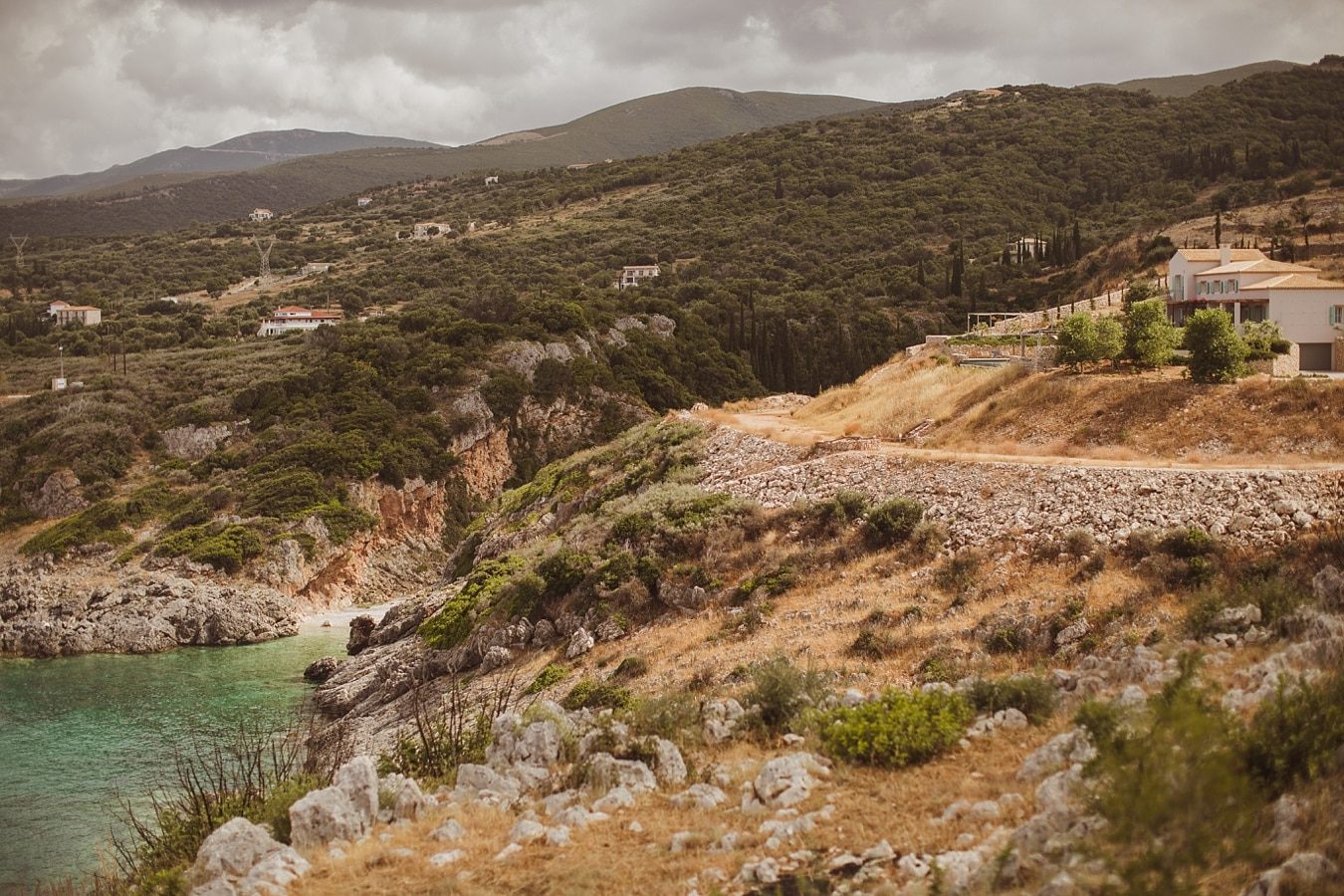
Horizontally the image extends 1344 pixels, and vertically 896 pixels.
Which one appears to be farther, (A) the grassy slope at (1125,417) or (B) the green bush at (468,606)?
(B) the green bush at (468,606)

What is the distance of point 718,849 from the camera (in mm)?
10391

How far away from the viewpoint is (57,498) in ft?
180

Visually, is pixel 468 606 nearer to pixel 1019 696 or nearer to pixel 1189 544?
pixel 1189 544

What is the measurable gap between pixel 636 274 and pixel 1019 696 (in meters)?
87.2

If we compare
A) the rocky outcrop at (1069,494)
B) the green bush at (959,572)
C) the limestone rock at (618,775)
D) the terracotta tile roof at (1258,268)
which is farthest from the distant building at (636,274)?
the limestone rock at (618,775)

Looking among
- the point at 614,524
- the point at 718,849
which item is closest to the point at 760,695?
the point at 718,849

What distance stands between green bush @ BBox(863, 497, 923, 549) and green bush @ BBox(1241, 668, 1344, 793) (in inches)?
531

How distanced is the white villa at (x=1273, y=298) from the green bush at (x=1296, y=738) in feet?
87.4

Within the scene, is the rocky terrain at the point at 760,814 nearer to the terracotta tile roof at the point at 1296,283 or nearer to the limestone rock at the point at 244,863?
the limestone rock at the point at 244,863

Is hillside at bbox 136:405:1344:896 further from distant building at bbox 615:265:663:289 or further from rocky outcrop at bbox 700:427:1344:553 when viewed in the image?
distant building at bbox 615:265:663:289

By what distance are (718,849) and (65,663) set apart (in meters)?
39.3

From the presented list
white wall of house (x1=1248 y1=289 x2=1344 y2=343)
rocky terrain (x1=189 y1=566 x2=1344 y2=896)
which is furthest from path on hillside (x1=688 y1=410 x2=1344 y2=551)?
white wall of house (x1=1248 y1=289 x2=1344 y2=343)

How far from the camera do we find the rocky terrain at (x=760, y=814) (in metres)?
8.55

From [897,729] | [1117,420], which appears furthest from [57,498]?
[897,729]
